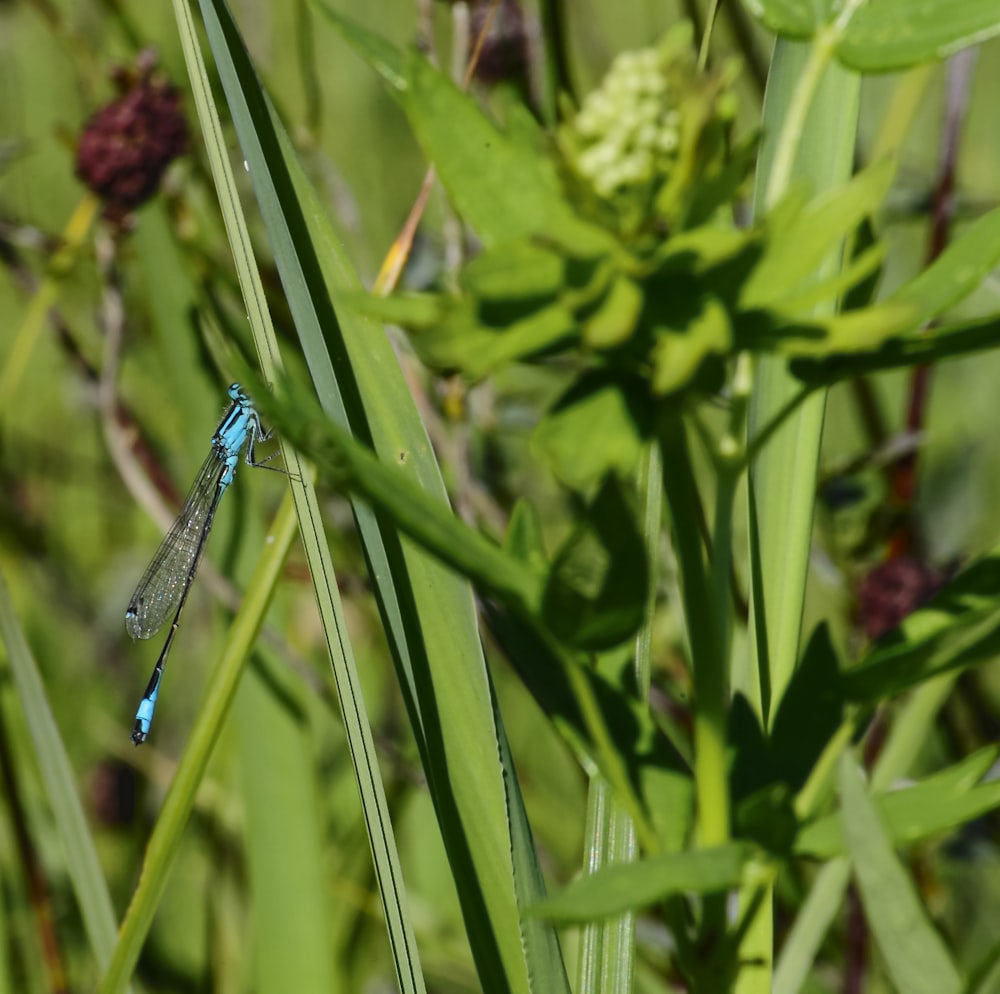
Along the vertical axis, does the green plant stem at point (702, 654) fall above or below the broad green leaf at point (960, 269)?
A: below

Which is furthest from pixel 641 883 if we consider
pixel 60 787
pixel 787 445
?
pixel 60 787

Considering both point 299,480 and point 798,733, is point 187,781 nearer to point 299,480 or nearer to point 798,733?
point 299,480

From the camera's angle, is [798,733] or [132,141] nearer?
[798,733]

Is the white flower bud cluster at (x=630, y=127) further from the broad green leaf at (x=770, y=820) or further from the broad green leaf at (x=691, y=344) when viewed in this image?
the broad green leaf at (x=770, y=820)

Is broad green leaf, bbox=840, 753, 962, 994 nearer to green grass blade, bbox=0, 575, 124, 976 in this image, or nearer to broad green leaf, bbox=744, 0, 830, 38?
broad green leaf, bbox=744, 0, 830, 38

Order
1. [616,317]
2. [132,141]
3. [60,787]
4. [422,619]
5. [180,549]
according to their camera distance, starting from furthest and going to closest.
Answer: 1. [180,549]
2. [132,141]
3. [60,787]
4. [422,619]
5. [616,317]

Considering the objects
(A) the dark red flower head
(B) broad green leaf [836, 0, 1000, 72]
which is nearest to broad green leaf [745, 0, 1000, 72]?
(B) broad green leaf [836, 0, 1000, 72]

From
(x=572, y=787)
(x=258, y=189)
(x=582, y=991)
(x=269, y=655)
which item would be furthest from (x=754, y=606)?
(x=572, y=787)

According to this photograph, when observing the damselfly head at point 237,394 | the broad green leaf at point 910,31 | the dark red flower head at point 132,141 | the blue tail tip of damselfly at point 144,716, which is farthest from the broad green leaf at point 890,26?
the damselfly head at point 237,394
